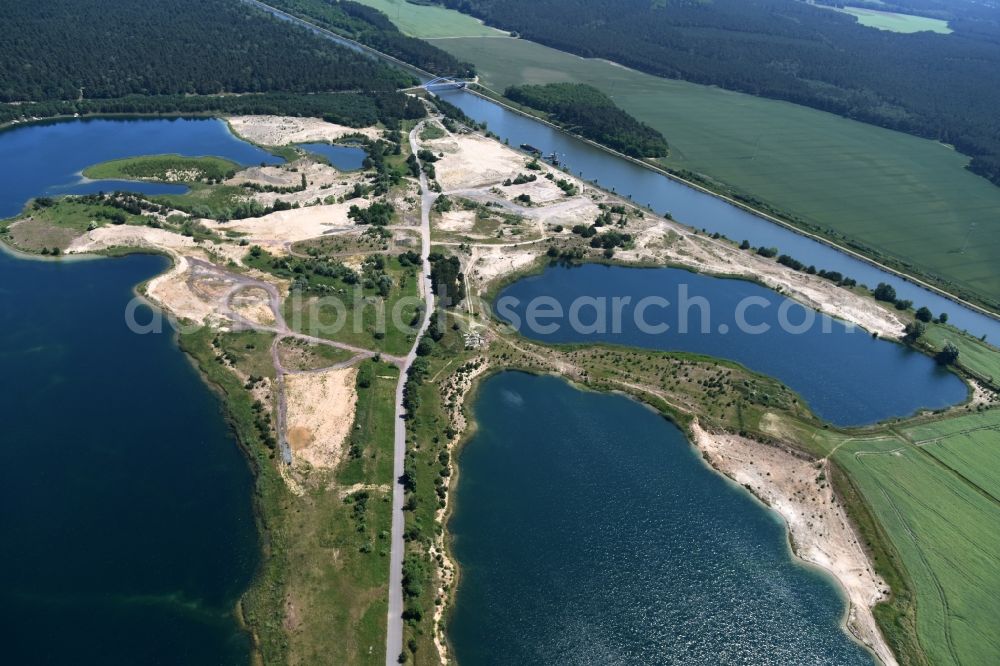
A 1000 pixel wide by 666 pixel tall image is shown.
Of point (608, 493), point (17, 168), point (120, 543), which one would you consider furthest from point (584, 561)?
point (17, 168)

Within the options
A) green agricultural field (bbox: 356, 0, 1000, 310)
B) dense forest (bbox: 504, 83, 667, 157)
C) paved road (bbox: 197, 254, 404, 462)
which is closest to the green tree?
green agricultural field (bbox: 356, 0, 1000, 310)

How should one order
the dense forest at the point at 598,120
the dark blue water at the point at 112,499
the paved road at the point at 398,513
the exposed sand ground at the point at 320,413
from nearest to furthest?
1. the dark blue water at the point at 112,499
2. the paved road at the point at 398,513
3. the exposed sand ground at the point at 320,413
4. the dense forest at the point at 598,120

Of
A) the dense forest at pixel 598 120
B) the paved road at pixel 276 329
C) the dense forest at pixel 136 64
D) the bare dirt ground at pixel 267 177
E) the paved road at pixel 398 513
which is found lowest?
the paved road at pixel 398 513

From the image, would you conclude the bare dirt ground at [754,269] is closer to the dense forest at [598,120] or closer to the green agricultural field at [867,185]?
the green agricultural field at [867,185]

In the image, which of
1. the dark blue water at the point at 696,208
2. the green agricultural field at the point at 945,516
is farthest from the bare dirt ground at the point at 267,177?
the green agricultural field at the point at 945,516

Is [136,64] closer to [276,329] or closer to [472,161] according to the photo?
[472,161]

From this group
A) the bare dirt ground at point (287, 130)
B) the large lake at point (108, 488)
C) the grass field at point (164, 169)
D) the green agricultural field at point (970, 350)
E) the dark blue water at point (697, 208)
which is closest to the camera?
the large lake at point (108, 488)

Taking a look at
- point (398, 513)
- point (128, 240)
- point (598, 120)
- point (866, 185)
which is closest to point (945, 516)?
point (398, 513)

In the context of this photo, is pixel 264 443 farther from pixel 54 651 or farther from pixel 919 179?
pixel 919 179

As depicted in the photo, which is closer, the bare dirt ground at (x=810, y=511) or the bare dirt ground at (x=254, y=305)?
the bare dirt ground at (x=810, y=511)
